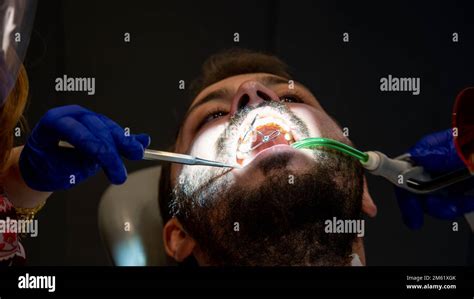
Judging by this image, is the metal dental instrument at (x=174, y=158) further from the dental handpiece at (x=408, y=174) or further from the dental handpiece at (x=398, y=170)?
the dental handpiece at (x=408, y=174)

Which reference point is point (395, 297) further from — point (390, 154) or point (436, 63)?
point (436, 63)

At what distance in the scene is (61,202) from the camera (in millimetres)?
1304

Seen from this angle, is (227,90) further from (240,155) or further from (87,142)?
(87,142)

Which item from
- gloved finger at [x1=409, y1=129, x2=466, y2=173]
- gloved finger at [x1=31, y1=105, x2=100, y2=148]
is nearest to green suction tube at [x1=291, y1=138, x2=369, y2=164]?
gloved finger at [x1=409, y1=129, x2=466, y2=173]

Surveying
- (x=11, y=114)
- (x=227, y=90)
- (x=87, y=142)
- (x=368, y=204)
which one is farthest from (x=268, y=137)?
(x=11, y=114)

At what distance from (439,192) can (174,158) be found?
1.68 feet

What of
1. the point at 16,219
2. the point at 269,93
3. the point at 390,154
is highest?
the point at 269,93

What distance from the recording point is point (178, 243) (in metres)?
1.32

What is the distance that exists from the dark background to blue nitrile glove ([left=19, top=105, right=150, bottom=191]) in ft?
0.14

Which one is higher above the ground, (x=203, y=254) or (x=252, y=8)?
(x=252, y=8)

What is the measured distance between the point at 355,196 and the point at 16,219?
2.05ft

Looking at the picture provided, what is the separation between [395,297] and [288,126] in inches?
14.6

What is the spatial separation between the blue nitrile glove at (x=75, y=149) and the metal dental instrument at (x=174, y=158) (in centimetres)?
2

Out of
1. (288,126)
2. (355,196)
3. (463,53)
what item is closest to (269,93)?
(288,126)
